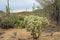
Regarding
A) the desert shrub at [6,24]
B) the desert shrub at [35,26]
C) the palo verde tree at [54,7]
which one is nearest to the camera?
the desert shrub at [35,26]

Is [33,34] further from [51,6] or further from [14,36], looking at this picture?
[51,6]

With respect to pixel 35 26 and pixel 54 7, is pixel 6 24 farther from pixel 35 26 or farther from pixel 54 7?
pixel 35 26

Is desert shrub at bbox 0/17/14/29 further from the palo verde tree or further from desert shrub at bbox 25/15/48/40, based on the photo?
desert shrub at bbox 25/15/48/40

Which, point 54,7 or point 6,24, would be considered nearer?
point 6,24

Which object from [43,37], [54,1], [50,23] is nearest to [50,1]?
[54,1]

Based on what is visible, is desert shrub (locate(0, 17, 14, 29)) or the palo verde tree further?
the palo verde tree

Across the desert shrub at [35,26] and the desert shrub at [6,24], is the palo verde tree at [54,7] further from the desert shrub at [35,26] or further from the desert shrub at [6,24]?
the desert shrub at [35,26]

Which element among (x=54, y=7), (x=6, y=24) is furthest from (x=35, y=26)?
(x=54, y=7)

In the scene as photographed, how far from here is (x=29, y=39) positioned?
17.2 meters

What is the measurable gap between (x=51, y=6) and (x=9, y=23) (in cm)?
508

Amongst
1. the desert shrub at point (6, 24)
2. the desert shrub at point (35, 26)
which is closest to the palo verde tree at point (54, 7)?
the desert shrub at point (6, 24)

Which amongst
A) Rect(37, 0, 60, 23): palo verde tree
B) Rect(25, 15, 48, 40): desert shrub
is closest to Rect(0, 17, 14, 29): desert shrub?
Rect(37, 0, 60, 23): palo verde tree

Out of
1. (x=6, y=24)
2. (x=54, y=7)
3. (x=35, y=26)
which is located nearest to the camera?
(x=35, y=26)

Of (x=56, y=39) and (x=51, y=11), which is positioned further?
(x=51, y=11)
